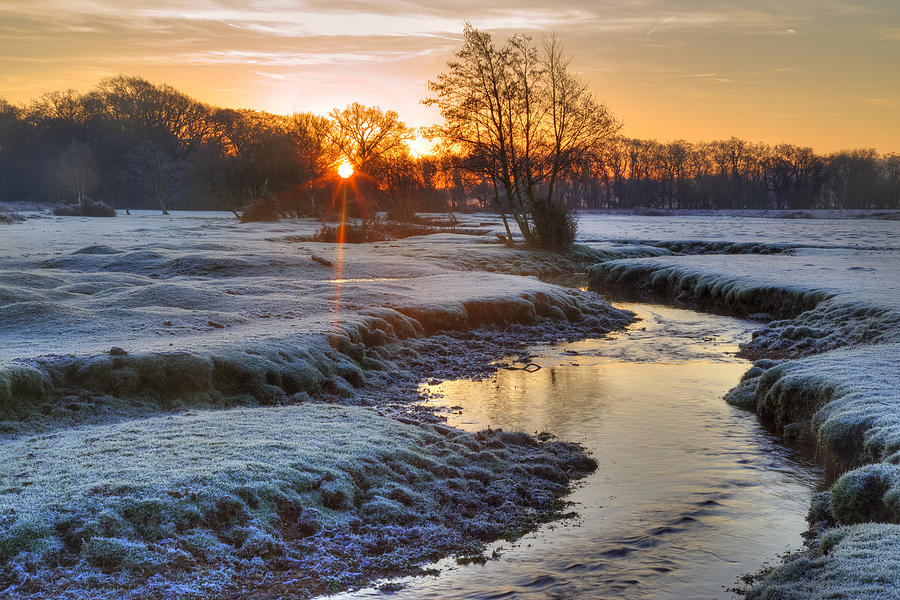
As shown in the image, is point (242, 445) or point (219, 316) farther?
point (219, 316)

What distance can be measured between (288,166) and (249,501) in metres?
68.9

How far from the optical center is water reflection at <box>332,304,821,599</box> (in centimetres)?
753

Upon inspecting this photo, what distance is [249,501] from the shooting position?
8.28 meters

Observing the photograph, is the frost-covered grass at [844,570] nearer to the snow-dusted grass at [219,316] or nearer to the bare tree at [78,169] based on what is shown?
the snow-dusted grass at [219,316]

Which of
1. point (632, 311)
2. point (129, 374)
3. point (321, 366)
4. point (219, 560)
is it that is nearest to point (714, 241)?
point (632, 311)

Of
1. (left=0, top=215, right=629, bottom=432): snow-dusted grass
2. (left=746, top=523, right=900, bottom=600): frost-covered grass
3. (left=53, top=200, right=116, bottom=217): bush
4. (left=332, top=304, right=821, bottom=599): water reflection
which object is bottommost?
(left=332, top=304, right=821, bottom=599): water reflection

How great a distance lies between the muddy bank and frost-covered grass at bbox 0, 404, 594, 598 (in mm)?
3327

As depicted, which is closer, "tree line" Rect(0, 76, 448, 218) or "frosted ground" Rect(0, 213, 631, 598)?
"frosted ground" Rect(0, 213, 631, 598)

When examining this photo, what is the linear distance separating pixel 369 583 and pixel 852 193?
126929mm

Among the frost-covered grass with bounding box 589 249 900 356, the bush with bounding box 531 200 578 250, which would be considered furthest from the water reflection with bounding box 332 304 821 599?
the bush with bounding box 531 200 578 250

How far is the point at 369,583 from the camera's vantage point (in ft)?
24.4

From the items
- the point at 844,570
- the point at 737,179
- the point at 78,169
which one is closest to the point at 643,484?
the point at 844,570

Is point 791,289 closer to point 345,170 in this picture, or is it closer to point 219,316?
point 219,316

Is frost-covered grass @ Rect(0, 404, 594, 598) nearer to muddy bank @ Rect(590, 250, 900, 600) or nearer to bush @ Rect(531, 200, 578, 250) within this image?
muddy bank @ Rect(590, 250, 900, 600)
